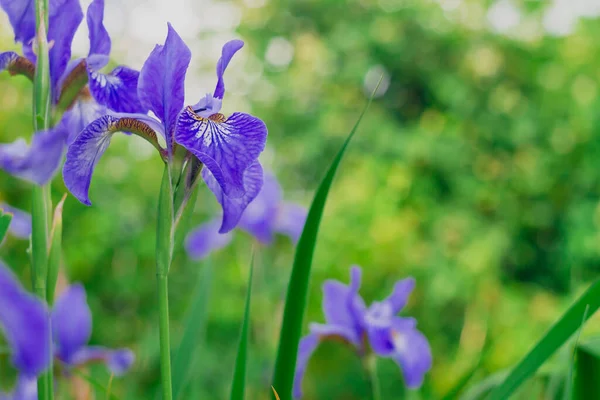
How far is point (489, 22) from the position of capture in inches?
157

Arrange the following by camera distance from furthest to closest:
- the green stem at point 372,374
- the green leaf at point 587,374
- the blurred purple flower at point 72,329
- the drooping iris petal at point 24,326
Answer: the blurred purple flower at point 72,329
the green stem at point 372,374
the green leaf at point 587,374
the drooping iris petal at point 24,326

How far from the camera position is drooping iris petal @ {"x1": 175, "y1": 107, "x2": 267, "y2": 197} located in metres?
0.40

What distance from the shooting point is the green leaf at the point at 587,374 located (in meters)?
0.49

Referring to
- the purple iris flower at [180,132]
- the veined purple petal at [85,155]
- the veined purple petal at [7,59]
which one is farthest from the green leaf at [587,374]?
the veined purple petal at [7,59]

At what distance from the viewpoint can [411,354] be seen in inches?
26.6

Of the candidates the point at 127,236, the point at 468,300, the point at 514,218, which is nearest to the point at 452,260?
the point at 468,300

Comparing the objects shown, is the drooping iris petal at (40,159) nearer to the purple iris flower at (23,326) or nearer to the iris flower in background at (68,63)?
the purple iris flower at (23,326)

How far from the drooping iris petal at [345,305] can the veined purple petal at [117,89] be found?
296 mm

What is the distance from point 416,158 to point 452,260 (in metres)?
0.82

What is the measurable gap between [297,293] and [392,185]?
2179 millimetres

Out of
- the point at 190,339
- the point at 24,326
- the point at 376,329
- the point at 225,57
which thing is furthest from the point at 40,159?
the point at 376,329

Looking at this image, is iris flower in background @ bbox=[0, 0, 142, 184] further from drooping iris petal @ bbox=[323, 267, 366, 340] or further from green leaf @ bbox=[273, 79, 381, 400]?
drooping iris petal @ bbox=[323, 267, 366, 340]

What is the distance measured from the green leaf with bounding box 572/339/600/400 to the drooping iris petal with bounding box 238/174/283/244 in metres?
1.07

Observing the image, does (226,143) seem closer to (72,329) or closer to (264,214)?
(72,329)
